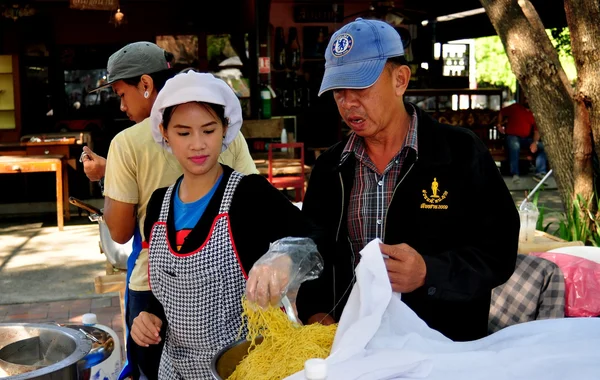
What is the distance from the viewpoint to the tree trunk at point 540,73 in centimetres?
527

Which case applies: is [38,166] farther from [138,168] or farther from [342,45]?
[342,45]

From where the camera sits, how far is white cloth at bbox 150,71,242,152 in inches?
Result: 87.7

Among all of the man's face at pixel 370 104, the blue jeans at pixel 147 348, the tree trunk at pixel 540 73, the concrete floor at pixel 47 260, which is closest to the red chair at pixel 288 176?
the concrete floor at pixel 47 260

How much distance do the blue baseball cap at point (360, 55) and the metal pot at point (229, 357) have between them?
750 millimetres

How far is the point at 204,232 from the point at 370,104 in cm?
63

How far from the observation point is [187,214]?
233 cm

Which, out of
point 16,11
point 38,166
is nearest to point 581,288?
point 38,166

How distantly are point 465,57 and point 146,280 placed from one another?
15.5m

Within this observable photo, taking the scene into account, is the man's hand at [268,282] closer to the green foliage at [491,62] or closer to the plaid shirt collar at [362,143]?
the plaid shirt collar at [362,143]

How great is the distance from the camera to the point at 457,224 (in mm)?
Answer: 2117

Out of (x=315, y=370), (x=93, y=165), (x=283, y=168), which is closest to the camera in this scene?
(x=315, y=370)

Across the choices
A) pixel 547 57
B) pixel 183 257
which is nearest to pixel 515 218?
pixel 183 257

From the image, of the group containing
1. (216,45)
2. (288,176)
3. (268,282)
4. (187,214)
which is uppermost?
(216,45)

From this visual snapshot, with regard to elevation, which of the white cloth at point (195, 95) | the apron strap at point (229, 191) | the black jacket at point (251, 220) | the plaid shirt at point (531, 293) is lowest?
the plaid shirt at point (531, 293)
